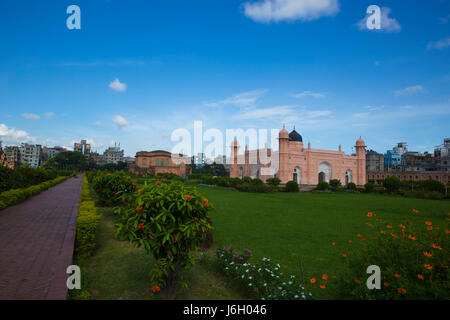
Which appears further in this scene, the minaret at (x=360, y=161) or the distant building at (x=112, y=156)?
the distant building at (x=112, y=156)

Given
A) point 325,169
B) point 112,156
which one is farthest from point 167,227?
point 112,156

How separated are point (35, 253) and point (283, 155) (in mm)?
27527

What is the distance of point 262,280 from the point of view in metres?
3.24

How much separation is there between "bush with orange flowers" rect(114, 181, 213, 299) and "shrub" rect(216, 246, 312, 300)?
0.81 meters

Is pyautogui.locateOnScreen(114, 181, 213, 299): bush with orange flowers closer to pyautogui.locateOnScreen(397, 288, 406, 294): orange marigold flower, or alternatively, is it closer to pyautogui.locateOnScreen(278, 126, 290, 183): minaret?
pyautogui.locateOnScreen(397, 288, 406, 294): orange marigold flower

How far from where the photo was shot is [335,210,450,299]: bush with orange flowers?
242cm

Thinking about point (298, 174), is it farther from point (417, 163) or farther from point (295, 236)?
point (417, 163)

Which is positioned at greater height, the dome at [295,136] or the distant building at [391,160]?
the dome at [295,136]

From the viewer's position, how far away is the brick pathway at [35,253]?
111 inches

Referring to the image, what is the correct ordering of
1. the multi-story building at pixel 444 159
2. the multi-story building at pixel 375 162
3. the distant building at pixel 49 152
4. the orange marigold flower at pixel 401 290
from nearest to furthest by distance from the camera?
the orange marigold flower at pixel 401 290 → the multi-story building at pixel 444 159 → the multi-story building at pixel 375 162 → the distant building at pixel 49 152

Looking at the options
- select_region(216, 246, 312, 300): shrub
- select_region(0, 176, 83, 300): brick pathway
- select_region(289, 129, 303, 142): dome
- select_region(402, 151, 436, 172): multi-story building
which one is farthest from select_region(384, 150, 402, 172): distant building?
select_region(0, 176, 83, 300): brick pathway

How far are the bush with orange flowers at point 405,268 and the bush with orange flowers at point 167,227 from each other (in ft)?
5.65

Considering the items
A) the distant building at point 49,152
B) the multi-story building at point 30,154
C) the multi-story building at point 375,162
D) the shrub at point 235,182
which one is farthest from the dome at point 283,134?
the distant building at point 49,152

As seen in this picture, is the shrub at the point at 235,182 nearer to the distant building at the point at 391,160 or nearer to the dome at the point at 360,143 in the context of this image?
the dome at the point at 360,143
